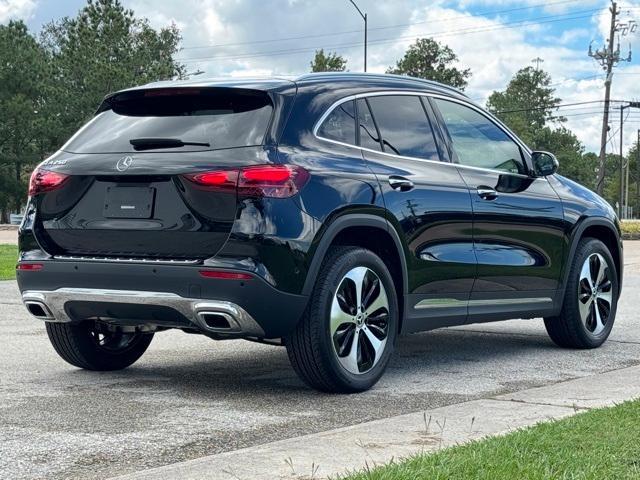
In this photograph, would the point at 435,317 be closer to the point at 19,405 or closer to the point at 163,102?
the point at 163,102

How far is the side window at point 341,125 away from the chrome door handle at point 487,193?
1.18 meters

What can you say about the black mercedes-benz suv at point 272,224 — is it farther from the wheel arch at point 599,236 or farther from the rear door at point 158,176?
the wheel arch at point 599,236

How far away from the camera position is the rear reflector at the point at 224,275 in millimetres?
5656

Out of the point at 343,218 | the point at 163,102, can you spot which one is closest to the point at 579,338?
the point at 343,218

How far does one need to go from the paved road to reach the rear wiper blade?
1371 millimetres

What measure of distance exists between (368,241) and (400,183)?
39cm

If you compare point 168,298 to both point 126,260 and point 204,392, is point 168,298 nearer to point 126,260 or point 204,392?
point 126,260

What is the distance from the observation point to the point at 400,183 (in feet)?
21.4

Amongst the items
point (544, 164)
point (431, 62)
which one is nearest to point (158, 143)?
point (544, 164)

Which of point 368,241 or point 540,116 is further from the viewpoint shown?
point 540,116

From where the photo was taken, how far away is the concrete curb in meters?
4.12

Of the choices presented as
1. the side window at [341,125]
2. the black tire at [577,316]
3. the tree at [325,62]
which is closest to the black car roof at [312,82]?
the side window at [341,125]

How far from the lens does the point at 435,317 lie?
22.6 ft

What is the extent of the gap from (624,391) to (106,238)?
117 inches
